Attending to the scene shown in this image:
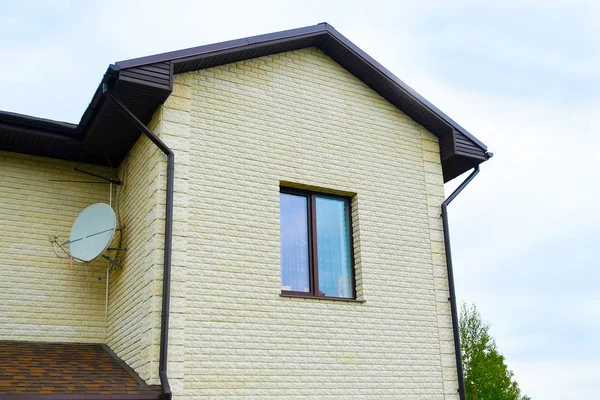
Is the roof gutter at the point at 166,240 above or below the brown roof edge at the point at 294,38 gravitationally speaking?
below

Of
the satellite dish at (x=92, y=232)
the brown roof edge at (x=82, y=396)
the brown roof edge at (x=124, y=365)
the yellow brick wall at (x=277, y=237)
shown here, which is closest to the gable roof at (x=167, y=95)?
the yellow brick wall at (x=277, y=237)

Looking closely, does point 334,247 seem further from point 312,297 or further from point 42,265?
point 42,265

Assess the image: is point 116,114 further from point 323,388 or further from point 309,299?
point 323,388

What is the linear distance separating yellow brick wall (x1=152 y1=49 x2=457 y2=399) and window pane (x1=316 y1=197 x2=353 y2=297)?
0.18 meters

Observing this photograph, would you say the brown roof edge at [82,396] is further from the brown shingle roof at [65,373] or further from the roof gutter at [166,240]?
the roof gutter at [166,240]

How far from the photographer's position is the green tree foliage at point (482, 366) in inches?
874

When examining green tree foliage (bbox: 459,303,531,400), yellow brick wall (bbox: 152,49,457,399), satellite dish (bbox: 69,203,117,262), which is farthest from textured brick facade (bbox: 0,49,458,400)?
green tree foliage (bbox: 459,303,531,400)

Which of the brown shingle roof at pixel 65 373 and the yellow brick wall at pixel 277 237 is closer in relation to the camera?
the brown shingle roof at pixel 65 373

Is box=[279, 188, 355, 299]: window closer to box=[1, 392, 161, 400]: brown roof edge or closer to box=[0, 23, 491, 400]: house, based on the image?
box=[0, 23, 491, 400]: house

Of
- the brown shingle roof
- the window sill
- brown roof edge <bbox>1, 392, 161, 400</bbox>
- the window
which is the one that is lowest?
brown roof edge <bbox>1, 392, 161, 400</bbox>

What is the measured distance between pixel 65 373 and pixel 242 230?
238cm

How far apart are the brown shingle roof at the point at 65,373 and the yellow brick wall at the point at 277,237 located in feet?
1.88

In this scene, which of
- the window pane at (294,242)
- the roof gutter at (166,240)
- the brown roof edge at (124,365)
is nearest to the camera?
the roof gutter at (166,240)

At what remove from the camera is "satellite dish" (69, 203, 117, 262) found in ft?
25.4
